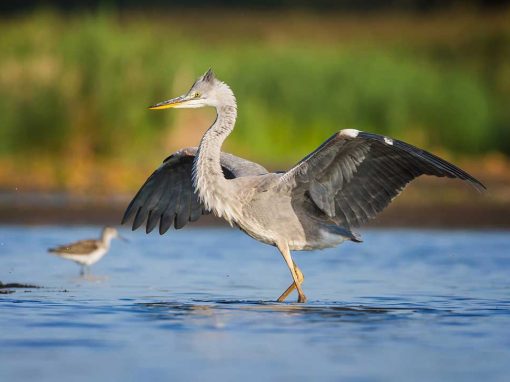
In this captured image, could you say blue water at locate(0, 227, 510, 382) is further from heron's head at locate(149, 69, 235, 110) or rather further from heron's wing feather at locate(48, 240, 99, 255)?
heron's head at locate(149, 69, 235, 110)

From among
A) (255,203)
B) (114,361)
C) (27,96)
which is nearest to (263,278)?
(255,203)

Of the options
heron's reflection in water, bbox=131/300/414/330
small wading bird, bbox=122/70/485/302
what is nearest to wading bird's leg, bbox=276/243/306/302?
small wading bird, bbox=122/70/485/302

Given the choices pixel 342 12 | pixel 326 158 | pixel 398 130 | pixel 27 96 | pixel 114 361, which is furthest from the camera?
pixel 342 12

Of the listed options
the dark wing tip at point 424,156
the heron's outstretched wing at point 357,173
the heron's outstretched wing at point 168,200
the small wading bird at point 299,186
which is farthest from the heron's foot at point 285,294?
the dark wing tip at point 424,156

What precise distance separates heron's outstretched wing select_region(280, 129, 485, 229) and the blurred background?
7.69 meters

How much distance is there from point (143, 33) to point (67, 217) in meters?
5.64

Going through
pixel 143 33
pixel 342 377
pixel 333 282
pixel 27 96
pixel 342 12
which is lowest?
pixel 342 377

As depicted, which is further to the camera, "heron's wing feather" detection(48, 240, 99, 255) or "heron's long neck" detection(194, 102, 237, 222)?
"heron's wing feather" detection(48, 240, 99, 255)

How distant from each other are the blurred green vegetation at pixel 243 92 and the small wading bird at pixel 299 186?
9.62 metres

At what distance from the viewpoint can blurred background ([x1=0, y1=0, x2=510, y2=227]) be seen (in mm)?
20719

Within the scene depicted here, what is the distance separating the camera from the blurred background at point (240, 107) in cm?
2072

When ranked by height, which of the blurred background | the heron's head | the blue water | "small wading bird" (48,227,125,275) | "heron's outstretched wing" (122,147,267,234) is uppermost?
the blurred background

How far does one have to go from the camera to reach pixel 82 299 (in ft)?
36.6

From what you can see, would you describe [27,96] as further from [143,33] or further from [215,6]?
[215,6]
